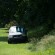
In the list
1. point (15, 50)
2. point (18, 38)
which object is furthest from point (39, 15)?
point (15, 50)

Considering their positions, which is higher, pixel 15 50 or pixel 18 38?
pixel 15 50

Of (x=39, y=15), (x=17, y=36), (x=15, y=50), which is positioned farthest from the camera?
(x=39, y=15)

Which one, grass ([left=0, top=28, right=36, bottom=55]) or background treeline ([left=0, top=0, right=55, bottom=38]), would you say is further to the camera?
background treeline ([left=0, top=0, right=55, bottom=38])

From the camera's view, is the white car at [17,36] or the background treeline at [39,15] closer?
the white car at [17,36]

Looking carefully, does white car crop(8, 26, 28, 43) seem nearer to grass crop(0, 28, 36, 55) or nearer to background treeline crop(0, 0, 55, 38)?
background treeline crop(0, 0, 55, 38)

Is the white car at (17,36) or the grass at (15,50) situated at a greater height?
the grass at (15,50)

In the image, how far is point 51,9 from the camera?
3669 centimetres

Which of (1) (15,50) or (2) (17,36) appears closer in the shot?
(1) (15,50)

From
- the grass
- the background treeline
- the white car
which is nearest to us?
the grass

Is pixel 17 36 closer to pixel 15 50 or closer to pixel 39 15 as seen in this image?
pixel 15 50

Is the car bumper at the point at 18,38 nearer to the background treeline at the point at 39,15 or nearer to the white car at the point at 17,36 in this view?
the white car at the point at 17,36

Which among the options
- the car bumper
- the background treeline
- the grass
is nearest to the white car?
the car bumper

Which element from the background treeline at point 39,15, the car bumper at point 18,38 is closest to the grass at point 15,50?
the car bumper at point 18,38

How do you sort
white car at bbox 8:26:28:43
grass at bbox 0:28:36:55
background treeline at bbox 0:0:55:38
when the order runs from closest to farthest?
1. grass at bbox 0:28:36:55
2. white car at bbox 8:26:28:43
3. background treeline at bbox 0:0:55:38
